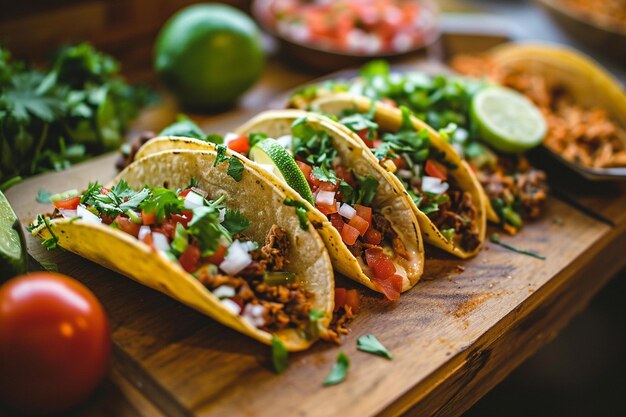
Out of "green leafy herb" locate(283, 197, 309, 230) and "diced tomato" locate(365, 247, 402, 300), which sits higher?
"green leafy herb" locate(283, 197, 309, 230)

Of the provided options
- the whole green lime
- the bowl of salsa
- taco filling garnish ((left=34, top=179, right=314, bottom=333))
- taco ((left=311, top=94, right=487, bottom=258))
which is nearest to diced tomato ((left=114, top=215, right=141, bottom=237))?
taco filling garnish ((left=34, top=179, right=314, bottom=333))

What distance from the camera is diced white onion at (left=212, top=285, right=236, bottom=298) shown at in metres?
2.36

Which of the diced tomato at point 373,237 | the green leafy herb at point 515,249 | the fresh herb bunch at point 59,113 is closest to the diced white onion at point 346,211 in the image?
the diced tomato at point 373,237

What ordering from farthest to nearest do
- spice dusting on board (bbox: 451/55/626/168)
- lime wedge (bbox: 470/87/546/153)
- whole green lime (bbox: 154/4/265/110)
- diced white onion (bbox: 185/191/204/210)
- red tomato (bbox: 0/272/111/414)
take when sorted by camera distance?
whole green lime (bbox: 154/4/265/110) → spice dusting on board (bbox: 451/55/626/168) → lime wedge (bbox: 470/87/546/153) → diced white onion (bbox: 185/191/204/210) → red tomato (bbox: 0/272/111/414)

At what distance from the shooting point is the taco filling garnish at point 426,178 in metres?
3.16

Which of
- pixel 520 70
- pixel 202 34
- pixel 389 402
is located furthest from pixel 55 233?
pixel 520 70

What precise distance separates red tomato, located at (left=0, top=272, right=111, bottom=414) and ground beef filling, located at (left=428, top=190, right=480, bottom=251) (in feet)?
6.01

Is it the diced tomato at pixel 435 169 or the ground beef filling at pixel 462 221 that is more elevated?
the diced tomato at pixel 435 169

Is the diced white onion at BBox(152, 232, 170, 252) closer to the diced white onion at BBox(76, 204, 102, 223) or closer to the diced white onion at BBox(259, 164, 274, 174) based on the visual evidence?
the diced white onion at BBox(76, 204, 102, 223)

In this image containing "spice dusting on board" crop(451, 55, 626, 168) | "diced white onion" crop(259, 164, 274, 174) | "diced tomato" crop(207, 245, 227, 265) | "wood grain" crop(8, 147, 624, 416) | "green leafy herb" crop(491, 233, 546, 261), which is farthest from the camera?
"spice dusting on board" crop(451, 55, 626, 168)

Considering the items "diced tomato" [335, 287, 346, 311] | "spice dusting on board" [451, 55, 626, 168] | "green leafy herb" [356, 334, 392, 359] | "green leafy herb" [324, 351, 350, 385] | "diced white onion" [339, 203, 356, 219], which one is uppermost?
"diced white onion" [339, 203, 356, 219]

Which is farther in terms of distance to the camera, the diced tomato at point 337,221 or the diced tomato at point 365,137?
the diced tomato at point 365,137

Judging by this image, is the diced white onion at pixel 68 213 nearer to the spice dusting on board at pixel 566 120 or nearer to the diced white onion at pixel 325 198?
the diced white onion at pixel 325 198

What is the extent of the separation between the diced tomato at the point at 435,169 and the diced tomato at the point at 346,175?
19.5 inches
